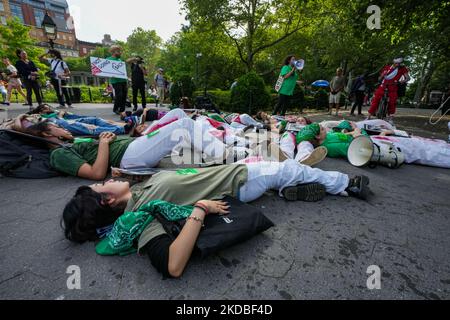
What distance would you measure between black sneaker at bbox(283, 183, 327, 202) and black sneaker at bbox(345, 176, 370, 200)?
33 cm

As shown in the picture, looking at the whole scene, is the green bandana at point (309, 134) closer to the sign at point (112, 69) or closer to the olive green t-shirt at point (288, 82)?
the olive green t-shirt at point (288, 82)

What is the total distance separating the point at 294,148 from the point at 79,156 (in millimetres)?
2949

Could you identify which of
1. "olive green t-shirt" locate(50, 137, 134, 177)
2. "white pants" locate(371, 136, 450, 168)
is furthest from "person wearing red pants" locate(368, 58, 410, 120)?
"olive green t-shirt" locate(50, 137, 134, 177)

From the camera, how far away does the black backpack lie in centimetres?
263

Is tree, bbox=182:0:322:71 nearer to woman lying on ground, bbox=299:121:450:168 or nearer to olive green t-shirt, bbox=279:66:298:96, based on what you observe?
olive green t-shirt, bbox=279:66:298:96

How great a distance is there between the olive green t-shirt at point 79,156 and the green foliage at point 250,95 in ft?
20.5

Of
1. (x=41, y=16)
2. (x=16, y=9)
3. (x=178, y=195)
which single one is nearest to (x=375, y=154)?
(x=178, y=195)

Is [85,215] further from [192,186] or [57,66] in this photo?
[57,66]

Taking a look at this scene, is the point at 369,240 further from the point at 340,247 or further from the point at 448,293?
the point at 448,293

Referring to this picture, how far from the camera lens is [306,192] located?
7.29 feet

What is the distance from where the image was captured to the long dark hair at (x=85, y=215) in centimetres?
146

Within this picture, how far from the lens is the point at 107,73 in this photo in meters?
6.68

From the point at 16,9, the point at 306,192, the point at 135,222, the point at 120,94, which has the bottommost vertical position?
the point at 306,192

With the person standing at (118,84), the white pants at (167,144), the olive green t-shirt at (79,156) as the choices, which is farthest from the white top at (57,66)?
the white pants at (167,144)
